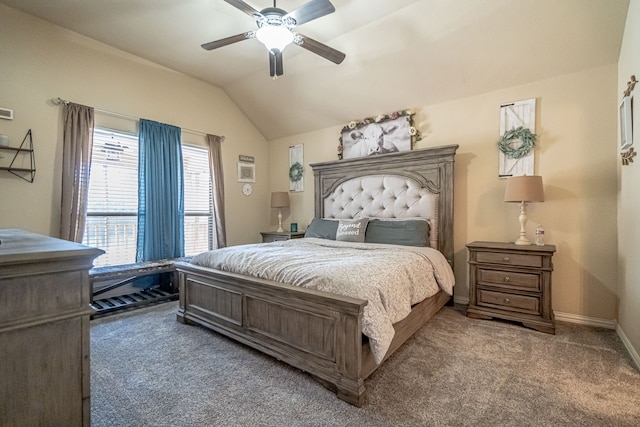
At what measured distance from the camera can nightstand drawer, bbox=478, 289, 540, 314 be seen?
275 cm

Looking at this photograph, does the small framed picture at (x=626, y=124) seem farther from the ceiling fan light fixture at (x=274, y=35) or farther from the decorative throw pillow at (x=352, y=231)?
the ceiling fan light fixture at (x=274, y=35)

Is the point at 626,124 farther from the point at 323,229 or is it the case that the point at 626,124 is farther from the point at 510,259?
the point at 323,229

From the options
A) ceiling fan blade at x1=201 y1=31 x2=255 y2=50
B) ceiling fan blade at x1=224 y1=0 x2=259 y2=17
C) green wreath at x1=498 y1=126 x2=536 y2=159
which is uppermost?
ceiling fan blade at x1=224 y1=0 x2=259 y2=17

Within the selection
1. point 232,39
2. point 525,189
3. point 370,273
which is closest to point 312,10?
point 232,39

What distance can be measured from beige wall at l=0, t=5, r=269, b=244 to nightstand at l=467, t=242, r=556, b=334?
14.0ft

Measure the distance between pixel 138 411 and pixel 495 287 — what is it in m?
3.05

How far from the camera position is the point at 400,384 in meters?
1.90

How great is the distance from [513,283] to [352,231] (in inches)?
68.8

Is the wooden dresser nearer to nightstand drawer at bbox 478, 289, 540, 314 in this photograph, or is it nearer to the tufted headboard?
nightstand drawer at bbox 478, 289, 540, 314

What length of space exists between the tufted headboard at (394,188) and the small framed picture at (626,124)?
1.38m

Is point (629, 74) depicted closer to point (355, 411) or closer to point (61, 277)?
point (355, 411)

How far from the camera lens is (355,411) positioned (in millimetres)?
1649

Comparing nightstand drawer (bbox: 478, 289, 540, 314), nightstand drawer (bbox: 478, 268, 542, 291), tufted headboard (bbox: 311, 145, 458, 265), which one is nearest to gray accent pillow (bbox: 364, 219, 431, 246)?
→ tufted headboard (bbox: 311, 145, 458, 265)

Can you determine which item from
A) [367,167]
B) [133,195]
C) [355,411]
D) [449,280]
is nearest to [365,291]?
[355,411]
